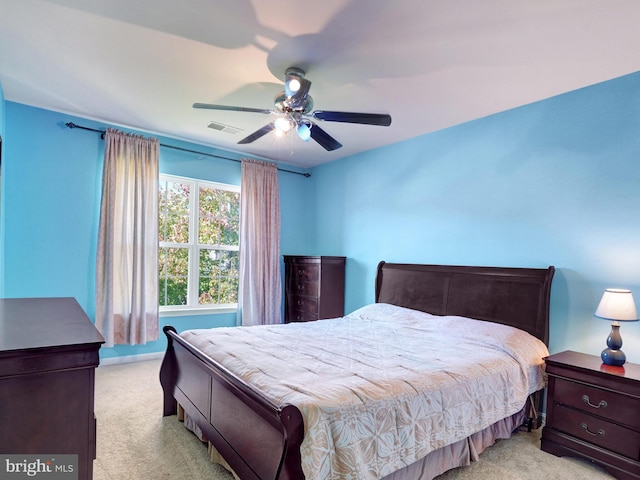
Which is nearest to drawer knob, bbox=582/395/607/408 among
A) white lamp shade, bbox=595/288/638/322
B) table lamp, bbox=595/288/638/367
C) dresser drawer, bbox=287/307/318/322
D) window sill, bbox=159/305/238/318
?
table lamp, bbox=595/288/638/367

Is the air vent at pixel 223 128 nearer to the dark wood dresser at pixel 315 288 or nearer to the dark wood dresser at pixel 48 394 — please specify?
the dark wood dresser at pixel 315 288

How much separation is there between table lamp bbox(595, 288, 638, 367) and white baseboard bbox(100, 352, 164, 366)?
4412 mm

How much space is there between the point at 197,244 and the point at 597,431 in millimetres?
4349

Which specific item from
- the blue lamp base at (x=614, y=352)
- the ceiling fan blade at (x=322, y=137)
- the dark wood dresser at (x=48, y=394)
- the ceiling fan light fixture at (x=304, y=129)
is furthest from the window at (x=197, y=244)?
the blue lamp base at (x=614, y=352)

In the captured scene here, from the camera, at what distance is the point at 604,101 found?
8.84 ft

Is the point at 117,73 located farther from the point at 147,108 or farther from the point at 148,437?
the point at 148,437

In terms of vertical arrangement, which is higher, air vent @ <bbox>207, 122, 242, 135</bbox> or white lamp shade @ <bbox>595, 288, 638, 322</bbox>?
air vent @ <bbox>207, 122, 242, 135</bbox>

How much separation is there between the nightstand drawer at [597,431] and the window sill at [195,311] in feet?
12.4

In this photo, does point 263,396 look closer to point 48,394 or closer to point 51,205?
point 48,394

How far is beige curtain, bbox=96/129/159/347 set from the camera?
383 centimetres

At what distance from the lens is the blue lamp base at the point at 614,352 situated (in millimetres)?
2309

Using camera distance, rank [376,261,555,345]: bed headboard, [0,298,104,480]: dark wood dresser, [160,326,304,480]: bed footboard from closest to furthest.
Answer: [0,298,104,480]: dark wood dresser < [160,326,304,480]: bed footboard < [376,261,555,345]: bed headboard

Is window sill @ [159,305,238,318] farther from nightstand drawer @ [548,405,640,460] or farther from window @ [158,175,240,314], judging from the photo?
nightstand drawer @ [548,405,640,460]

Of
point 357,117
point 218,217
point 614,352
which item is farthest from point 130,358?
point 614,352
